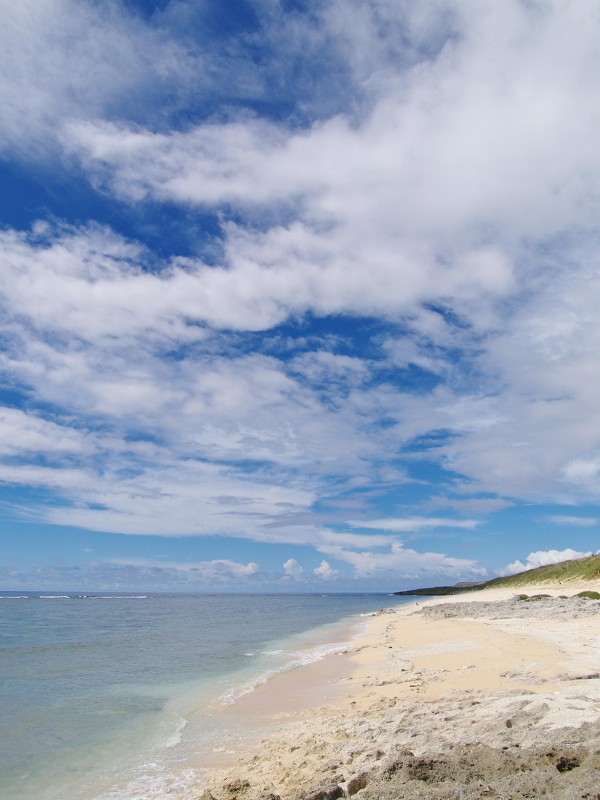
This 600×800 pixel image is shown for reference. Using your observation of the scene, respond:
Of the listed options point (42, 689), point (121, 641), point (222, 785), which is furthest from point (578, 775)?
point (121, 641)

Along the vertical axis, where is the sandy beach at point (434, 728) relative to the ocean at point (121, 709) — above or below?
above

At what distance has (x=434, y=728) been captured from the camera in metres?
9.87

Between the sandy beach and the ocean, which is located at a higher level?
the sandy beach

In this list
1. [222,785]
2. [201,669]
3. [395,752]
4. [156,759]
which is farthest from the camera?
[201,669]

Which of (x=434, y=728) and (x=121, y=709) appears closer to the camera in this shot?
(x=434, y=728)

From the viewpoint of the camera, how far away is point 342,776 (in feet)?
26.8

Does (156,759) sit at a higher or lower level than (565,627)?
lower

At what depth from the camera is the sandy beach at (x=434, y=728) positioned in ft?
22.7

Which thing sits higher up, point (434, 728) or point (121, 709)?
point (434, 728)

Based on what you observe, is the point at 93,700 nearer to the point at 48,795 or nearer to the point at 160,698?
the point at 160,698

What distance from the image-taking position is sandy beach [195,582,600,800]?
691cm

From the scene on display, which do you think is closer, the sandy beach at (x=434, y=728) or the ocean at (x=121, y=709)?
the sandy beach at (x=434, y=728)

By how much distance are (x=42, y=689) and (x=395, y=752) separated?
17.9 meters

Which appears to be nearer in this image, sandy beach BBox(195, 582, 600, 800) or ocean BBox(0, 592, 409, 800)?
sandy beach BBox(195, 582, 600, 800)
